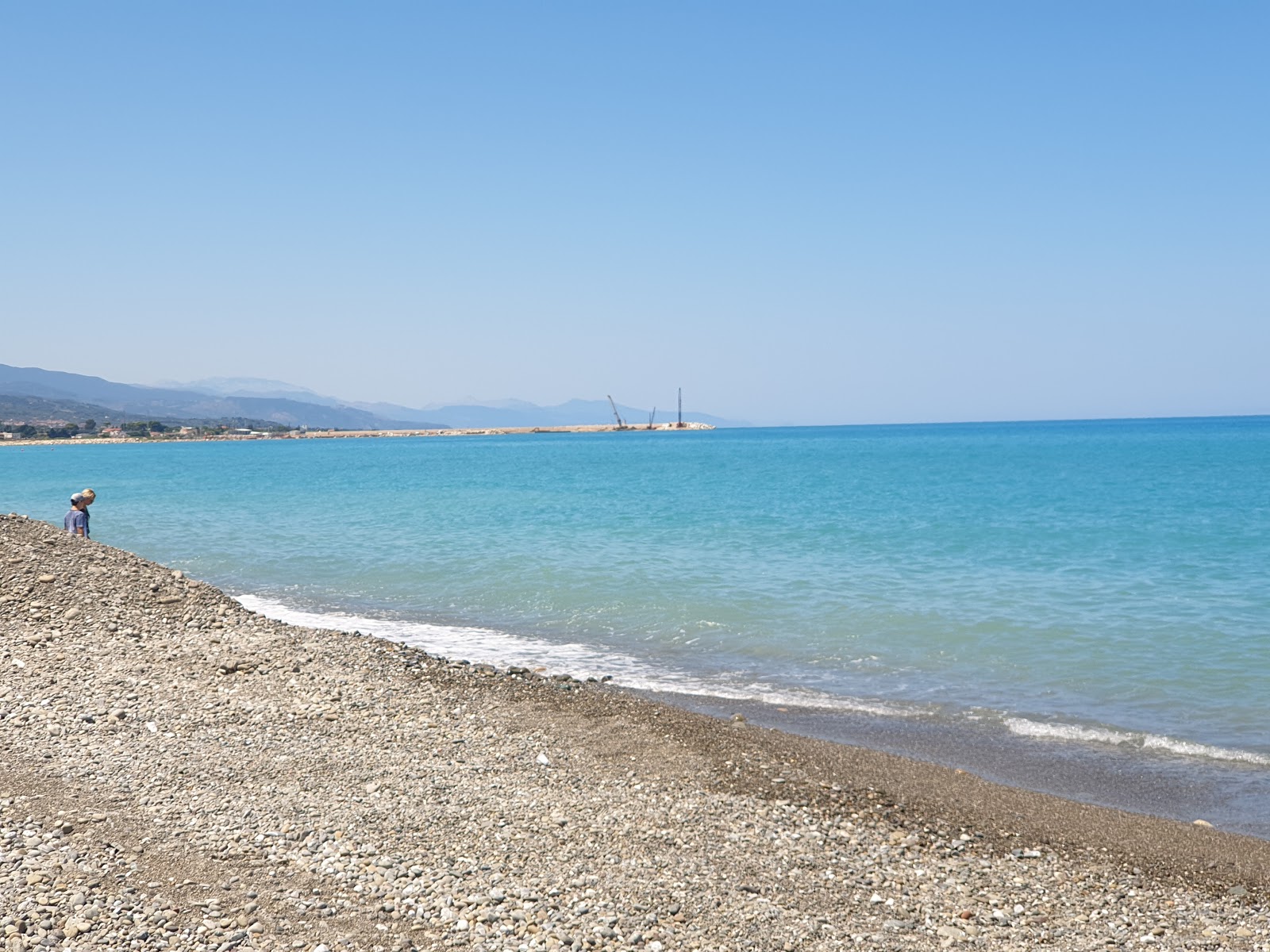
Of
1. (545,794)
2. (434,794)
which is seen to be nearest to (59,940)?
(434,794)

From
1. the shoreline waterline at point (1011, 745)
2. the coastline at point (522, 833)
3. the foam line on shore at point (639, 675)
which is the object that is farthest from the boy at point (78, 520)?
the shoreline waterline at point (1011, 745)

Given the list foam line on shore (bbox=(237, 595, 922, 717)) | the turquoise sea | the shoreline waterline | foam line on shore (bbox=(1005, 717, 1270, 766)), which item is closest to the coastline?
the shoreline waterline

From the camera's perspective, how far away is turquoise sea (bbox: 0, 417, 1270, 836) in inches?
428

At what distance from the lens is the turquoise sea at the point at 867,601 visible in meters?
10.9

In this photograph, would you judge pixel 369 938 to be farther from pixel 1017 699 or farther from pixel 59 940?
pixel 1017 699

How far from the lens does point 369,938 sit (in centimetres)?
570

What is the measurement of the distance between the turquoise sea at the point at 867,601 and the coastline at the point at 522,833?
195cm

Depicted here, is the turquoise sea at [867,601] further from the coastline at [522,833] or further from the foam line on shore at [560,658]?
the coastline at [522,833]

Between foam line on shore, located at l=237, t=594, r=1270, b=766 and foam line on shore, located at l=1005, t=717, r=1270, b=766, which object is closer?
foam line on shore, located at l=1005, t=717, r=1270, b=766

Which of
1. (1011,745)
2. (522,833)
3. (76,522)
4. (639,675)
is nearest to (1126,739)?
(1011,745)

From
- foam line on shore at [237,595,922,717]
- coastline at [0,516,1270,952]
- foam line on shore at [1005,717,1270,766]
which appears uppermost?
coastline at [0,516,1270,952]

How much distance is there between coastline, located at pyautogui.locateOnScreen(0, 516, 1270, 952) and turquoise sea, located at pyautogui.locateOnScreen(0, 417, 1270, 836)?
6.40 feet

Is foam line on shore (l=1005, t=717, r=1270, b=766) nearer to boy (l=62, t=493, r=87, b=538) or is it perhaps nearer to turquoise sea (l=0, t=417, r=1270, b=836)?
turquoise sea (l=0, t=417, r=1270, b=836)

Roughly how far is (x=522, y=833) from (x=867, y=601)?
11.8m
